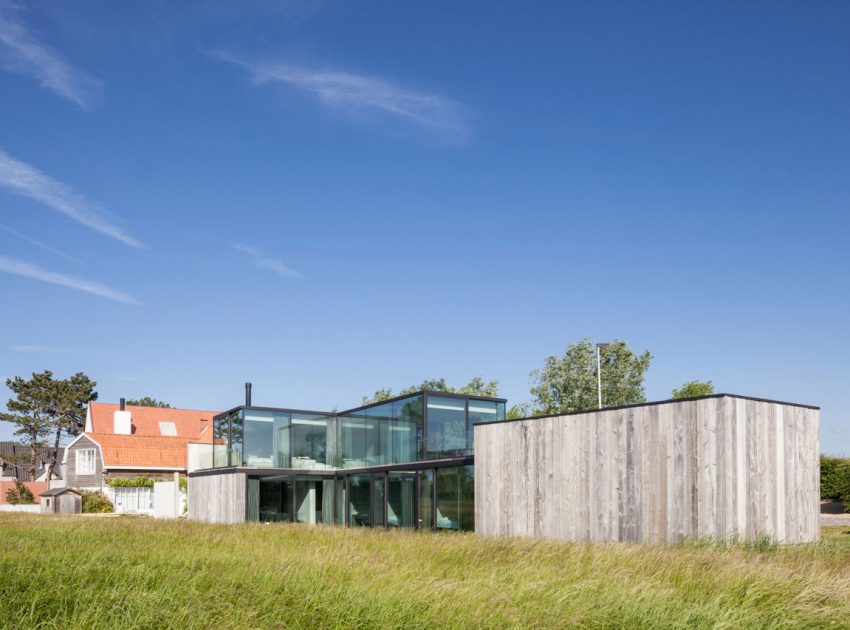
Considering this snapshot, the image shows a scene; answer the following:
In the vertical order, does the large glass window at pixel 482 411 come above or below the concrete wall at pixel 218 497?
above

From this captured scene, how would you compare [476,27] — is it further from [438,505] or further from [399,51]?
[438,505]

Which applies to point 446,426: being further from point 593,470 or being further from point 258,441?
point 258,441

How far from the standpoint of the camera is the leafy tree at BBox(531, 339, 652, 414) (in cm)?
4031

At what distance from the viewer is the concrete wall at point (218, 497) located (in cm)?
2519

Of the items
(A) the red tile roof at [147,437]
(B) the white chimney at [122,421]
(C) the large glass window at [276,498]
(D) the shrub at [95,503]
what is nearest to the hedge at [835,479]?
(C) the large glass window at [276,498]

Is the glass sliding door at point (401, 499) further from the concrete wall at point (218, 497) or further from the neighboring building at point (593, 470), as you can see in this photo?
the concrete wall at point (218, 497)

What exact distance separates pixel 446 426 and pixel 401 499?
90.3 inches

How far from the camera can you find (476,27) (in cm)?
1759

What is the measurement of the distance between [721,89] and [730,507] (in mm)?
11004

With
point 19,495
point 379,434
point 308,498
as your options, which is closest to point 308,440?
point 308,498

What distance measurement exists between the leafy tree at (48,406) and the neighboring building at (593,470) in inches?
1491

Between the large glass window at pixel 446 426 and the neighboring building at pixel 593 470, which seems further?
the large glass window at pixel 446 426

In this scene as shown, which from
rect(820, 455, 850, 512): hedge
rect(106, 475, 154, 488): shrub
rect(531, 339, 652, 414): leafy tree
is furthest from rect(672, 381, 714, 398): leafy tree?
rect(106, 475, 154, 488): shrub

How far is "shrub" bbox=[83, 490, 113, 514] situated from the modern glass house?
480 inches
